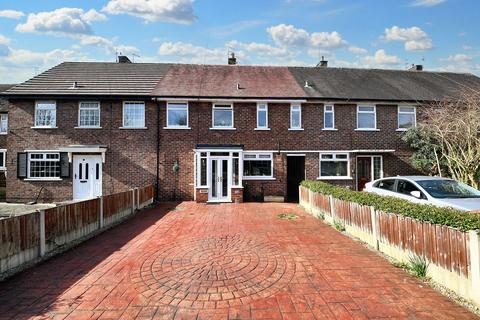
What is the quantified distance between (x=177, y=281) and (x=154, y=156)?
10.8 m

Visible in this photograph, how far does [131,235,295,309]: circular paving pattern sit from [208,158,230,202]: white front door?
7.18 metres

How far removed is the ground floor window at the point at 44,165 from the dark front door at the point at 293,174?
13.0 meters

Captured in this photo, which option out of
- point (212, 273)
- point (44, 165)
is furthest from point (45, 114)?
point (212, 273)

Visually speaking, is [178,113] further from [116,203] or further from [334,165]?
[334,165]

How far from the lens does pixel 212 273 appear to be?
5.10 meters

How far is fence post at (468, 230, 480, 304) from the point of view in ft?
12.5

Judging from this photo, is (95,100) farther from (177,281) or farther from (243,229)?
(177,281)

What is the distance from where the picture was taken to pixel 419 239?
5035mm

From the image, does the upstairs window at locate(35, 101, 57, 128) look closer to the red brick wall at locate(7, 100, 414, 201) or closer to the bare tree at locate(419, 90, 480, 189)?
the red brick wall at locate(7, 100, 414, 201)

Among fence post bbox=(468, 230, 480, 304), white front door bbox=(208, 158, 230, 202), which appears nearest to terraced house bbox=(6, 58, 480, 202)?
white front door bbox=(208, 158, 230, 202)

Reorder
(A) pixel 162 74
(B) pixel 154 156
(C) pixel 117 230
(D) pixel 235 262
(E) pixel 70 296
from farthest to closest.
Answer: (A) pixel 162 74, (B) pixel 154 156, (C) pixel 117 230, (D) pixel 235 262, (E) pixel 70 296

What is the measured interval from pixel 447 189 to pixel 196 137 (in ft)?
37.1

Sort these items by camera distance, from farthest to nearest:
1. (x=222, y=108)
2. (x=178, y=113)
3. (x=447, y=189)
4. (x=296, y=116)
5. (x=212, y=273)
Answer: (x=296, y=116), (x=222, y=108), (x=178, y=113), (x=447, y=189), (x=212, y=273)

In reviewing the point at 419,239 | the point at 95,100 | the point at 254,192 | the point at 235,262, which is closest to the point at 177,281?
the point at 235,262
